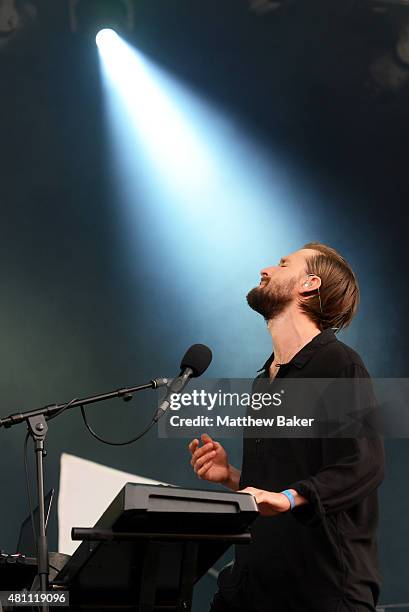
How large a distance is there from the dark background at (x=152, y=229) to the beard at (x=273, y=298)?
6.98 ft

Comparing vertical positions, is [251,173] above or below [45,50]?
→ below

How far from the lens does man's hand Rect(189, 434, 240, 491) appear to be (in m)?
2.06

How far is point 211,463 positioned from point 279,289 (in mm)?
705

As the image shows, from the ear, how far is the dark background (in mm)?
2185

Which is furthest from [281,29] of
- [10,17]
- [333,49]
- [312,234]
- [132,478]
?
[132,478]

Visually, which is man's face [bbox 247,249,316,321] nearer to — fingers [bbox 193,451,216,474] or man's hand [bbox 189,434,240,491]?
man's hand [bbox 189,434,240,491]

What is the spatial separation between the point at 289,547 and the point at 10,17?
3905mm

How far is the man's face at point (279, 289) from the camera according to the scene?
2.59 metres

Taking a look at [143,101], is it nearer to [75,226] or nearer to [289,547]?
[75,226]

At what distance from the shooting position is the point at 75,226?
484cm

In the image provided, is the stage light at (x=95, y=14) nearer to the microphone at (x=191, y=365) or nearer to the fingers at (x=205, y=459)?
the microphone at (x=191, y=365)

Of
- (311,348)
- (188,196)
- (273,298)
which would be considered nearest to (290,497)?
(311,348)

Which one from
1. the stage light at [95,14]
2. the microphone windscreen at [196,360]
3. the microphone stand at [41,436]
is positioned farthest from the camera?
the stage light at [95,14]

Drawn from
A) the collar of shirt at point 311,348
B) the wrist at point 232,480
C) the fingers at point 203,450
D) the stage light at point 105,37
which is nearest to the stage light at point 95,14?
the stage light at point 105,37
